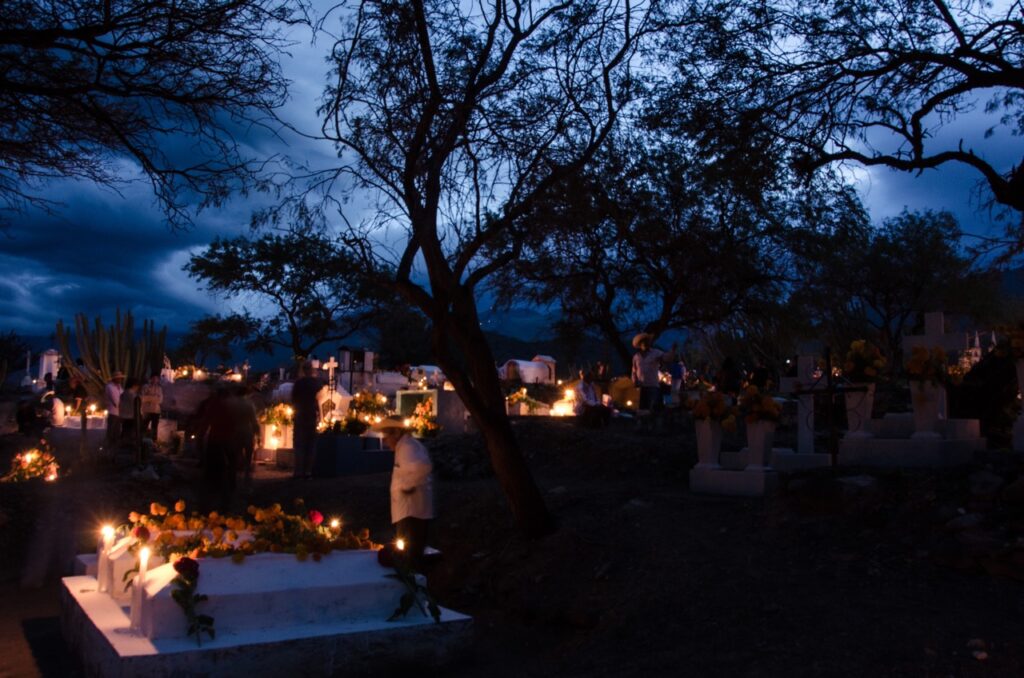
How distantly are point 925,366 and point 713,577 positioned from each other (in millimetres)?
3641

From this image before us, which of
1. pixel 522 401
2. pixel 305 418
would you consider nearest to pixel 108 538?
pixel 305 418

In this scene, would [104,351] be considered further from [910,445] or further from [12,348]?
[12,348]

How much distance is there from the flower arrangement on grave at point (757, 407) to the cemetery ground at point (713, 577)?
1054mm

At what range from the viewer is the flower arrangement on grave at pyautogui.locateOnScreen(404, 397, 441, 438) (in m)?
19.3

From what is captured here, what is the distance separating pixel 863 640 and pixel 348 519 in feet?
26.8

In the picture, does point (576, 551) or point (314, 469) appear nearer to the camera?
point (576, 551)

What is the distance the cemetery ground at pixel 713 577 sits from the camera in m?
6.68

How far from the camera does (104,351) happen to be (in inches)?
1120

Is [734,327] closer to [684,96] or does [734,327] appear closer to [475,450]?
[475,450]

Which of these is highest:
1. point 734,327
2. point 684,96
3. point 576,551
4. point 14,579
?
point 684,96

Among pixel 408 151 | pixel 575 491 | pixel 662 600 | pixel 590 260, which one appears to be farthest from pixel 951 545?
pixel 590 260

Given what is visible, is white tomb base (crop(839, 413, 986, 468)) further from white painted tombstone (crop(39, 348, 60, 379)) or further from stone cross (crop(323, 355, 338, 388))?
white painted tombstone (crop(39, 348, 60, 379))

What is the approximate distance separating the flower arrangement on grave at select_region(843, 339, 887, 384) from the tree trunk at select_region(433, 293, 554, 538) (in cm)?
396

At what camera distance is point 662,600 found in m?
8.20
